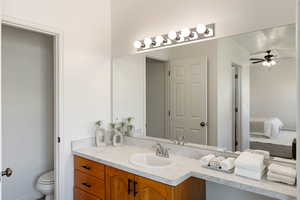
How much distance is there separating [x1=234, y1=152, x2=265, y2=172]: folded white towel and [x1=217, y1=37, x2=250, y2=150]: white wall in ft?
0.68

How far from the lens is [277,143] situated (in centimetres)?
156

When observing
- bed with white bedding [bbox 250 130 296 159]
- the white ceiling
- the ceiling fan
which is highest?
the white ceiling

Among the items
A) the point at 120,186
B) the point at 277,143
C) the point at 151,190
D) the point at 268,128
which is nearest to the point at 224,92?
the point at 268,128

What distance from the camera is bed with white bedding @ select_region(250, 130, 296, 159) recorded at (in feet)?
4.91

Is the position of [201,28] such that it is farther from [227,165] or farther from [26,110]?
[26,110]

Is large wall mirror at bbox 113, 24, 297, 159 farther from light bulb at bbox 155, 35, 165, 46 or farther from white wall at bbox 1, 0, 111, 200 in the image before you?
white wall at bbox 1, 0, 111, 200

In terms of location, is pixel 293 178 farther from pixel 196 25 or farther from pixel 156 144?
pixel 196 25

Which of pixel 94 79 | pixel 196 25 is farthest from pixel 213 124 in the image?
pixel 94 79

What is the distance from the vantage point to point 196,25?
1859mm

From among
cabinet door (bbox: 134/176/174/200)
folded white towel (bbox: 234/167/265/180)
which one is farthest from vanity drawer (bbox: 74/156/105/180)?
folded white towel (bbox: 234/167/265/180)

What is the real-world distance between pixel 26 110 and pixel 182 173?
238cm

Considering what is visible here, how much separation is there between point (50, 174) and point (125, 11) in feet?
7.46

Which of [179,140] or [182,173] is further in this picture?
[179,140]

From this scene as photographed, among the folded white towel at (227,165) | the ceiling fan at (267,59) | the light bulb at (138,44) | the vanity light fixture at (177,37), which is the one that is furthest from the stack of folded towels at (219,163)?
the light bulb at (138,44)
